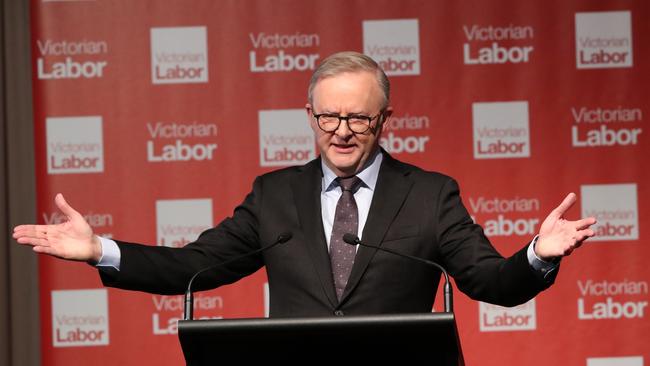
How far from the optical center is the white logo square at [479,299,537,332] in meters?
4.89

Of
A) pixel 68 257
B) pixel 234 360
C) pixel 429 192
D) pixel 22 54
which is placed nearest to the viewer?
pixel 234 360

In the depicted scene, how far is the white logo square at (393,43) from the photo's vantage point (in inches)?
193

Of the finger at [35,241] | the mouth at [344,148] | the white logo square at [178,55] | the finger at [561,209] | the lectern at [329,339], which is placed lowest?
the lectern at [329,339]

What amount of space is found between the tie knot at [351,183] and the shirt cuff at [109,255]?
24.6 inches

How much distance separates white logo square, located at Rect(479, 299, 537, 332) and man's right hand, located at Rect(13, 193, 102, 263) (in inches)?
116

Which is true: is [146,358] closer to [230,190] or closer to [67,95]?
[230,190]

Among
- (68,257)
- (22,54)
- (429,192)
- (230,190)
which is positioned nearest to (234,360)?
(68,257)

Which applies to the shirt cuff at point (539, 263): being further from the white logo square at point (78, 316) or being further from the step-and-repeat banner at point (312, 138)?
the white logo square at point (78, 316)

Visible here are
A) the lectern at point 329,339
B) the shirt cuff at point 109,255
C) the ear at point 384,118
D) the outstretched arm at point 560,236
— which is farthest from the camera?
the ear at point 384,118

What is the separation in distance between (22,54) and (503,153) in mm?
2540

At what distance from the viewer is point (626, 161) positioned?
16.2 feet

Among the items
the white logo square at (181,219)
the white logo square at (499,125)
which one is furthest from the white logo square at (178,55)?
the white logo square at (499,125)

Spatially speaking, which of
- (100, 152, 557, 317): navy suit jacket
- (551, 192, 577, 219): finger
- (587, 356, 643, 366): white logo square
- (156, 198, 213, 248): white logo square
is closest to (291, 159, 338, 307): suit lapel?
(100, 152, 557, 317): navy suit jacket

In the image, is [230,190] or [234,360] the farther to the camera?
[230,190]
